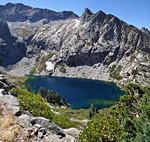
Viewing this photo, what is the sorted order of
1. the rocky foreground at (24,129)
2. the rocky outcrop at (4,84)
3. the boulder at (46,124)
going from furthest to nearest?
the rocky outcrop at (4,84), the boulder at (46,124), the rocky foreground at (24,129)

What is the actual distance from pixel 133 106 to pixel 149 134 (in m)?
13.5

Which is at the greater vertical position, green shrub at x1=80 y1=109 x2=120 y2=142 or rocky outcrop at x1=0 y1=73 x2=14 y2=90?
green shrub at x1=80 y1=109 x2=120 y2=142

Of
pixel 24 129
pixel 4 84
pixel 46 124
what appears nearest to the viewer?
pixel 24 129

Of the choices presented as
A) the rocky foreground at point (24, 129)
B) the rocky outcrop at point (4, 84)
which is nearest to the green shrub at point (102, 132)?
the rocky foreground at point (24, 129)

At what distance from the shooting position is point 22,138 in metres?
13.8

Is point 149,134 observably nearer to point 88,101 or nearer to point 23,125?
point 23,125

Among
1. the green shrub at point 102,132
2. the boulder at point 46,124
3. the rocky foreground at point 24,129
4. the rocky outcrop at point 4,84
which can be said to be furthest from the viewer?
the rocky outcrop at point 4,84

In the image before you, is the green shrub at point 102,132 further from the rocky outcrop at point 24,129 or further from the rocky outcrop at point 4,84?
the rocky outcrop at point 4,84

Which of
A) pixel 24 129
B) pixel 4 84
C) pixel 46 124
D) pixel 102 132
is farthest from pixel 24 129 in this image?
pixel 4 84

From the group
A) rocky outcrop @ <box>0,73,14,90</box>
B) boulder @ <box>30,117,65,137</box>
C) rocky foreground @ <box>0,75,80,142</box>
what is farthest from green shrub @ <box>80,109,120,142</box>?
rocky outcrop @ <box>0,73,14,90</box>

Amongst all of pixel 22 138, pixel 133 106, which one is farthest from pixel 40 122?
pixel 133 106

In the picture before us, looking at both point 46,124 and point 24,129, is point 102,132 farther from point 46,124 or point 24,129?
point 24,129

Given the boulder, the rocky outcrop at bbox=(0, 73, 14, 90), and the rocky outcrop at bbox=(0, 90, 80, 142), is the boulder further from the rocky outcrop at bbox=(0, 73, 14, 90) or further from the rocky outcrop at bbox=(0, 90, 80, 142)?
the rocky outcrop at bbox=(0, 73, 14, 90)

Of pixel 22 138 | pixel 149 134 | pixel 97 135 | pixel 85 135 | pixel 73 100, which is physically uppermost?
pixel 149 134
